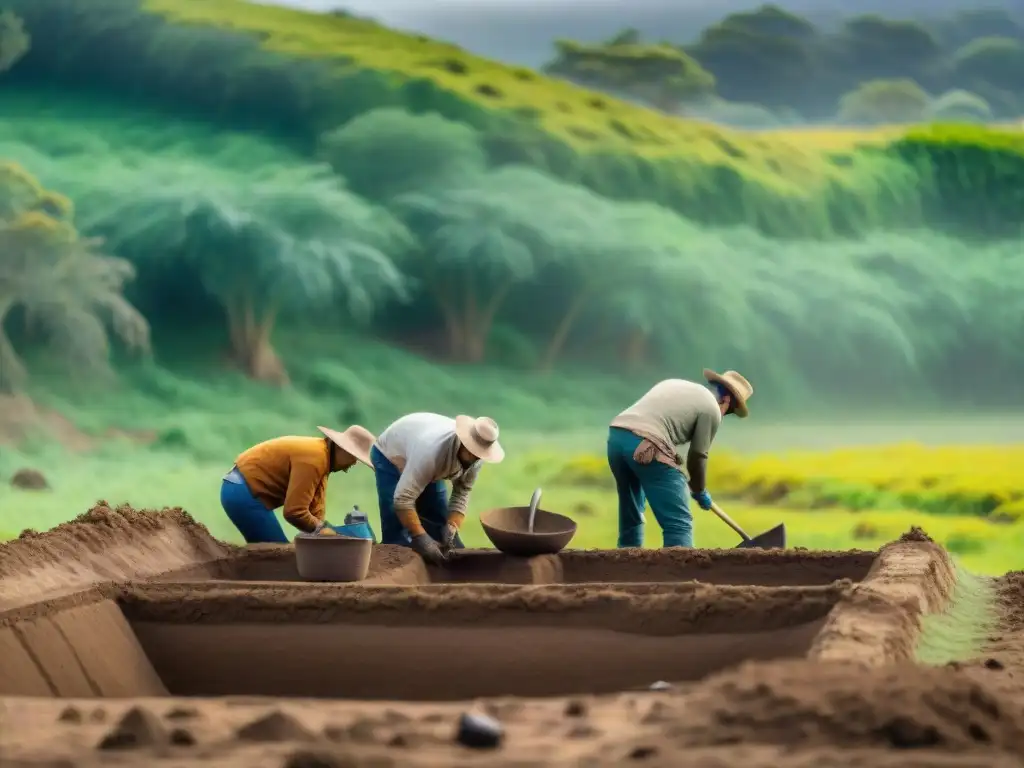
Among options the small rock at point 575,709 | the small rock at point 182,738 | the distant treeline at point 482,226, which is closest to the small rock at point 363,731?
the small rock at point 182,738

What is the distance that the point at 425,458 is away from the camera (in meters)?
6.30

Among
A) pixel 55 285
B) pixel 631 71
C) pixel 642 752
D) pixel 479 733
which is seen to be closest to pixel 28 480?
pixel 55 285

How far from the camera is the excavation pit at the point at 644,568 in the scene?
658 cm

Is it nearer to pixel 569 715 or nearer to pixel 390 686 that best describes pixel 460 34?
pixel 390 686

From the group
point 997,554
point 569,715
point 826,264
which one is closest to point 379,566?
point 569,715

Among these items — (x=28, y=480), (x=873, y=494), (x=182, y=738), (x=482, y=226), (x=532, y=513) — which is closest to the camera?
(x=182, y=738)

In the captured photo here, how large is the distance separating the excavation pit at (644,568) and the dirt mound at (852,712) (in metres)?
3.05

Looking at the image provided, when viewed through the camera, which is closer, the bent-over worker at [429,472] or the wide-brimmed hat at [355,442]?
the bent-over worker at [429,472]

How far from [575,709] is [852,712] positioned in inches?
25.5

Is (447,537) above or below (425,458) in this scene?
below

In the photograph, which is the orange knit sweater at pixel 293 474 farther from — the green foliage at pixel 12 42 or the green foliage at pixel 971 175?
the green foliage at pixel 971 175

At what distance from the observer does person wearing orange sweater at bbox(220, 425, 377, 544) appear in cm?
671

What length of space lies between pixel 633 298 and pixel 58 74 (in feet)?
23.3

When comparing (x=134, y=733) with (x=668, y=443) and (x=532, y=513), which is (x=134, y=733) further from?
(x=668, y=443)
